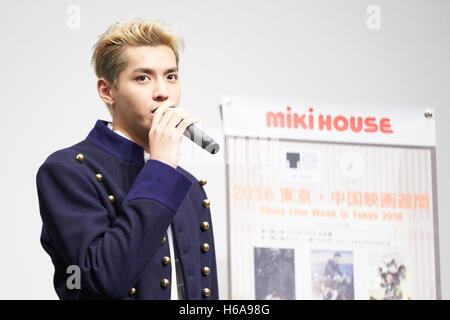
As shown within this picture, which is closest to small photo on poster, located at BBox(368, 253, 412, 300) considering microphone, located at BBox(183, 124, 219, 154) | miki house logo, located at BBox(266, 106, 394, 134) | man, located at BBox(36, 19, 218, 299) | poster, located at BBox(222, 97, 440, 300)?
poster, located at BBox(222, 97, 440, 300)

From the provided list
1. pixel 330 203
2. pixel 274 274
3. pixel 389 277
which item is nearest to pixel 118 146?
pixel 274 274

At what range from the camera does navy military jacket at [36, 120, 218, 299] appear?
4.71ft

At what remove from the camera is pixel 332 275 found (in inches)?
103

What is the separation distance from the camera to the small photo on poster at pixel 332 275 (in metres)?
2.59

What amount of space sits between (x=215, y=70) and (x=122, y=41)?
88 centimetres

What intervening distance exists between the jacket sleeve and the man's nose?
0.54 ft

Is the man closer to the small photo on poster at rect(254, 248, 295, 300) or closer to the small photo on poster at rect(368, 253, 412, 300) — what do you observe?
the small photo on poster at rect(254, 248, 295, 300)

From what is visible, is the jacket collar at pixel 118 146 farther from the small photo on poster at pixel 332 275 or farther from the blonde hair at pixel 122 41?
the small photo on poster at pixel 332 275

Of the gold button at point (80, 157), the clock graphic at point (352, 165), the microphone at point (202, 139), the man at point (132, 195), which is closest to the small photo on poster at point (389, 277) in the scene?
the clock graphic at point (352, 165)

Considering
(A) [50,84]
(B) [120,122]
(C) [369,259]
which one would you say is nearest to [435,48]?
(C) [369,259]

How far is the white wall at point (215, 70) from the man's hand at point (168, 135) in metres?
0.81

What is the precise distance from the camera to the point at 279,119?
259 cm
